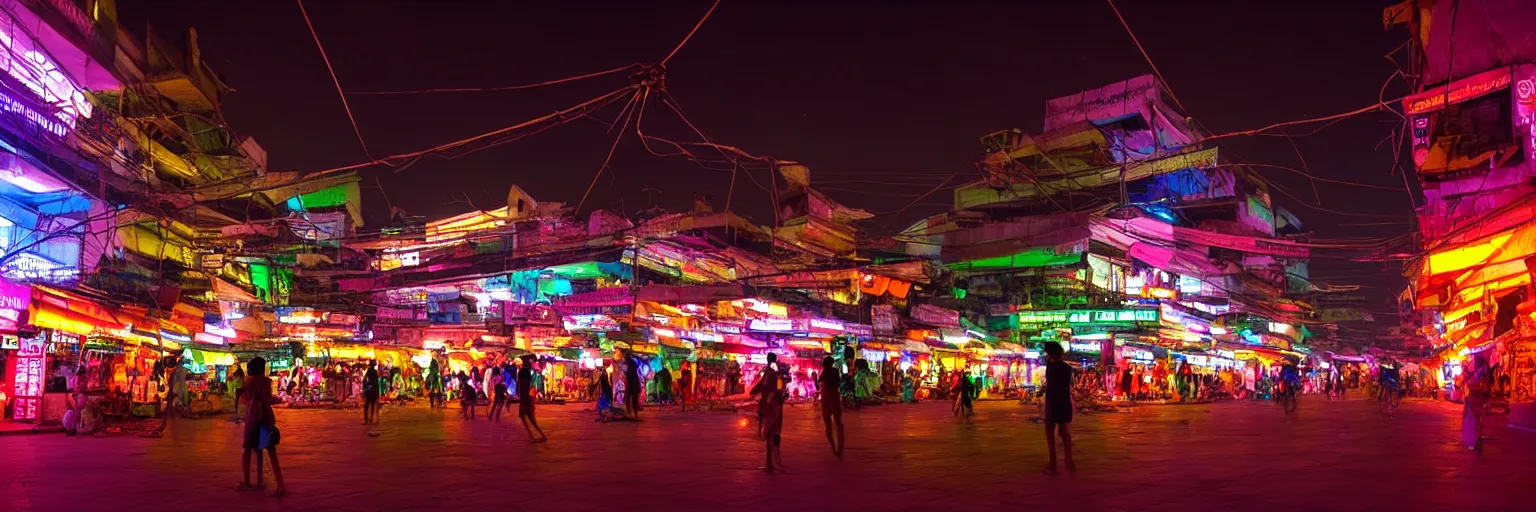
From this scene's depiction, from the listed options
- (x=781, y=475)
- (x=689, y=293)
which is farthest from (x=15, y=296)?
(x=689, y=293)

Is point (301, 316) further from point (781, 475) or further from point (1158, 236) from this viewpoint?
point (1158, 236)

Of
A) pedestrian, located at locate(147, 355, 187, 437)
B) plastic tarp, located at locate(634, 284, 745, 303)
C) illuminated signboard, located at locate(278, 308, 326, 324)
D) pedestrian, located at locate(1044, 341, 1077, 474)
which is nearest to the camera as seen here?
pedestrian, located at locate(1044, 341, 1077, 474)

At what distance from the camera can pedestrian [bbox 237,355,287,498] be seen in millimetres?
10672

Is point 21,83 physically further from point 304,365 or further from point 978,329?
point 978,329

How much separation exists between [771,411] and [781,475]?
1.18m

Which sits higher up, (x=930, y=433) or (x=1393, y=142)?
(x=1393, y=142)

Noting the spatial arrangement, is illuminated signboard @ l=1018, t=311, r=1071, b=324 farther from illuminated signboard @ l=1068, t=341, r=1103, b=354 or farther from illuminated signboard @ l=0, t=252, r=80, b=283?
illuminated signboard @ l=0, t=252, r=80, b=283

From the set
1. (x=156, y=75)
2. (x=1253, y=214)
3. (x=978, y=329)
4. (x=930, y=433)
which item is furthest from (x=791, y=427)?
(x=1253, y=214)

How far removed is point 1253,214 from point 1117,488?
66.0 metres

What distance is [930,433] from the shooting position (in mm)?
21188

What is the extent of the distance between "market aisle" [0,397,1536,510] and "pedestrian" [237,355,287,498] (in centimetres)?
38

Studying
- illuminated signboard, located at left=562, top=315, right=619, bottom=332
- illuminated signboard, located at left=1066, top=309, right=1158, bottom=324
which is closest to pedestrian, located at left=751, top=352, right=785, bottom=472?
illuminated signboard, located at left=562, top=315, right=619, bottom=332

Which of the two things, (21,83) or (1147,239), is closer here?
(21,83)

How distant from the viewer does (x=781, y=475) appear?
12422 millimetres
